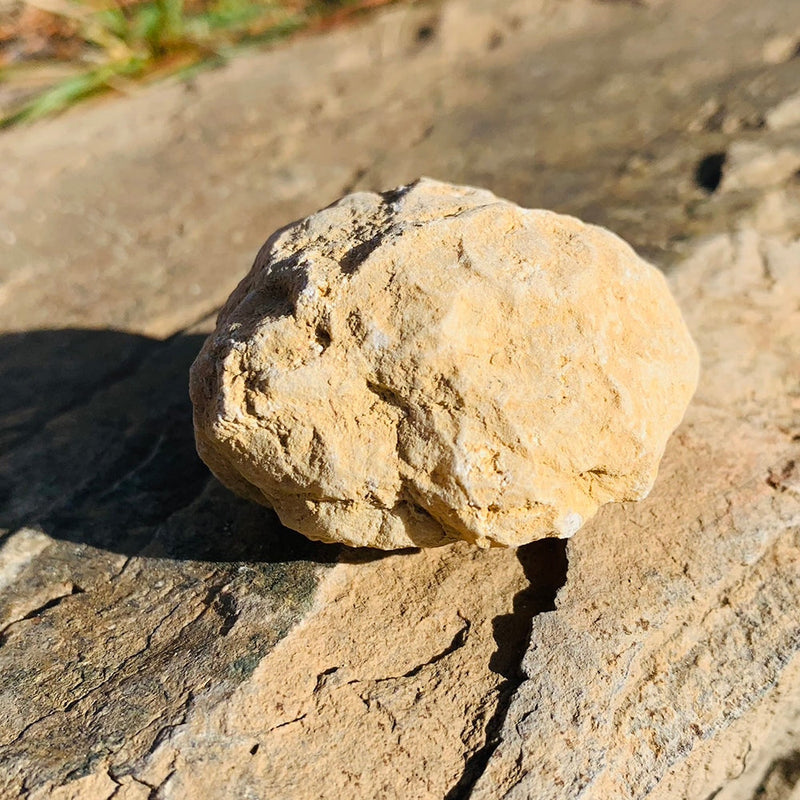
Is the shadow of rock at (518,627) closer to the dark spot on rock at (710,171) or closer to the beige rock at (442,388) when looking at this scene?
the beige rock at (442,388)

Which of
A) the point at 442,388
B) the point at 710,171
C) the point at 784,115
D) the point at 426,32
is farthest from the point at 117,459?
the point at 426,32

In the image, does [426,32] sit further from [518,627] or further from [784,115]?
[518,627]

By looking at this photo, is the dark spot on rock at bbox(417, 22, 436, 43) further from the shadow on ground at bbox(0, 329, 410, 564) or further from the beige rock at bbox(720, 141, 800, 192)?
the shadow on ground at bbox(0, 329, 410, 564)

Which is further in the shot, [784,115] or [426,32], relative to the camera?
[426,32]

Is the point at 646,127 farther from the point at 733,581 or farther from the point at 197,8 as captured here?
the point at 197,8

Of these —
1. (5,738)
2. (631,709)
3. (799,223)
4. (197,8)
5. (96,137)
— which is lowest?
(631,709)

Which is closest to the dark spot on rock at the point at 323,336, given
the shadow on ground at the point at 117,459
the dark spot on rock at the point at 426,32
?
the shadow on ground at the point at 117,459

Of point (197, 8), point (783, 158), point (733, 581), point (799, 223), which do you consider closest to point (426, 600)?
point (733, 581)
